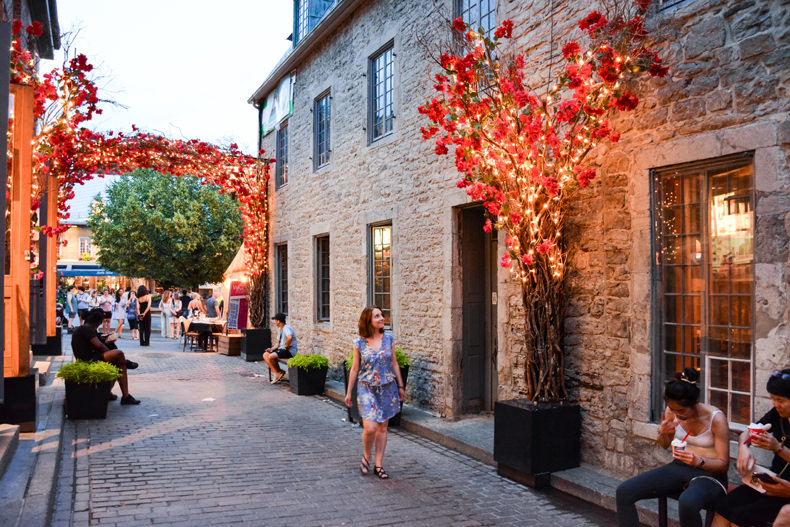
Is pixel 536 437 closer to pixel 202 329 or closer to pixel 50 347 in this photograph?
pixel 50 347

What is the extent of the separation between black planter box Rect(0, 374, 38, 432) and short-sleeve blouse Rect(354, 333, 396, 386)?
137 inches

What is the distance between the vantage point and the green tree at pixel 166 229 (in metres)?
30.6

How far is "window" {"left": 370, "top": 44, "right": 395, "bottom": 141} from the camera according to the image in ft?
34.2

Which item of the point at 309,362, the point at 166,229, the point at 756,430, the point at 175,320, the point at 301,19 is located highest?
the point at 301,19

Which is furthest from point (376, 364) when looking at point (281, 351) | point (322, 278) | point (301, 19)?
point (301, 19)

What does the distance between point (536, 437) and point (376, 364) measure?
5.32 feet

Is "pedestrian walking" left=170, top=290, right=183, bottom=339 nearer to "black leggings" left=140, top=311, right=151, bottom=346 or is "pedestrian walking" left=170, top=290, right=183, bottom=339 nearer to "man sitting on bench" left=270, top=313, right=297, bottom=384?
"black leggings" left=140, top=311, right=151, bottom=346

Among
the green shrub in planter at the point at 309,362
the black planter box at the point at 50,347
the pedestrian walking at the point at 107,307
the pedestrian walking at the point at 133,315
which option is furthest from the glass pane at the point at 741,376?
the pedestrian walking at the point at 107,307

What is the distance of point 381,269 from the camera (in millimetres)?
10680

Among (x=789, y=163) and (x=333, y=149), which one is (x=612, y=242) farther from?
(x=333, y=149)

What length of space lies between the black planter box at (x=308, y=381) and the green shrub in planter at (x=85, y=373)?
10.5 feet

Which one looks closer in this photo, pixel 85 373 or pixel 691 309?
pixel 691 309

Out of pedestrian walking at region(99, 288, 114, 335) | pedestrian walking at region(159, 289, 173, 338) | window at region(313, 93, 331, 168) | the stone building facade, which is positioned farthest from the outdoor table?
the stone building facade

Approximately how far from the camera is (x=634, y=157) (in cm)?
582
